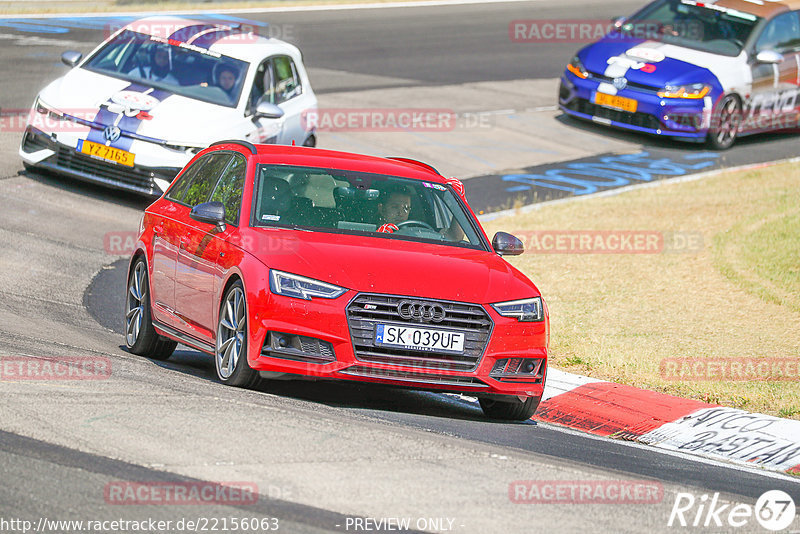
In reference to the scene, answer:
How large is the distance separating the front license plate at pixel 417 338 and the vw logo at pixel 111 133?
8091 mm

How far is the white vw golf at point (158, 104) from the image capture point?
50.1ft

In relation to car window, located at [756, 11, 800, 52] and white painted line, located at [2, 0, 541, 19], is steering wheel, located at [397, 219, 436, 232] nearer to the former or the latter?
car window, located at [756, 11, 800, 52]

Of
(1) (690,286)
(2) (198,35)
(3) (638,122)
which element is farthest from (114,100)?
(3) (638,122)

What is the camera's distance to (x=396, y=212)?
365 inches

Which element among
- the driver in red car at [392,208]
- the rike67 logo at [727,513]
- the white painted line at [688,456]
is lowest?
the white painted line at [688,456]

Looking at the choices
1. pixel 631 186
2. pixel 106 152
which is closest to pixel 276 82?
pixel 106 152

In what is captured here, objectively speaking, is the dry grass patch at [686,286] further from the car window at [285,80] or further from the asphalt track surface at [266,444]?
A: the car window at [285,80]

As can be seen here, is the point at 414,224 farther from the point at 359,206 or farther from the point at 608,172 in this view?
the point at 608,172

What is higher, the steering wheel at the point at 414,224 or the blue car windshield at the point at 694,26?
the steering wheel at the point at 414,224

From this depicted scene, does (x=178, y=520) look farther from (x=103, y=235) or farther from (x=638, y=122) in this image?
(x=638, y=122)

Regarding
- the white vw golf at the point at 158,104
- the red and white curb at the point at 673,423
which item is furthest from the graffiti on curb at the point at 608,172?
the red and white curb at the point at 673,423

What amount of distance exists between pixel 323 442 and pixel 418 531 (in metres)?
1.13

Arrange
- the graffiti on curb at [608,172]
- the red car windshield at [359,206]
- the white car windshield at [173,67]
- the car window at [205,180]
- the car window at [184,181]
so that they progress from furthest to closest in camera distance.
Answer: the graffiti on curb at [608,172] < the white car windshield at [173,67] < the car window at [184,181] < the car window at [205,180] < the red car windshield at [359,206]

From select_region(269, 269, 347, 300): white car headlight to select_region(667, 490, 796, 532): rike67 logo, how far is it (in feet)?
7.73
